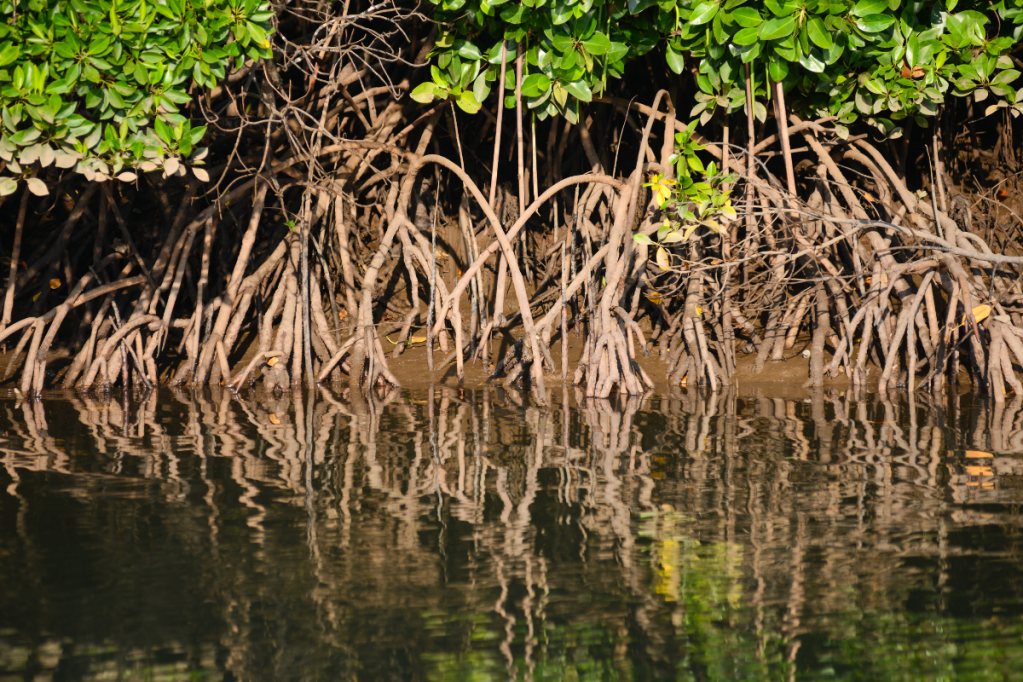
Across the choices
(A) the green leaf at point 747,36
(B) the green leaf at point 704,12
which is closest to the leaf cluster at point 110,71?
(B) the green leaf at point 704,12

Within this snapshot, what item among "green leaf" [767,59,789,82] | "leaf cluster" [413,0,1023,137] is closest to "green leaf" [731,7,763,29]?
"leaf cluster" [413,0,1023,137]

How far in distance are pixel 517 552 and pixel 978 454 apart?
203cm

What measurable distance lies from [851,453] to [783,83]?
8.22 ft

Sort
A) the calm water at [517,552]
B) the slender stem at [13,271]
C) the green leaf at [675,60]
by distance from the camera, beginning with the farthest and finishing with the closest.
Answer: the slender stem at [13,271] < the green leaf at [675,60] < the calm water at [517,552]

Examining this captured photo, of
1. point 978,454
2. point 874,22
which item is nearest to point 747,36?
point 874,22

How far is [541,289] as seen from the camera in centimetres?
682

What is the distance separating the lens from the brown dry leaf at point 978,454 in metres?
3.82

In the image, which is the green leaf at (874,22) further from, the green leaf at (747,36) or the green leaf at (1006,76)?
the green leaf at (1006,76)

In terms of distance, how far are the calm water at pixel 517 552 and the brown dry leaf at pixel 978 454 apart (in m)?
0.02

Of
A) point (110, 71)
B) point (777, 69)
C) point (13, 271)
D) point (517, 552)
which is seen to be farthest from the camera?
point (13, 271)

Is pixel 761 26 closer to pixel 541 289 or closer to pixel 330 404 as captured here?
pixel 541 289

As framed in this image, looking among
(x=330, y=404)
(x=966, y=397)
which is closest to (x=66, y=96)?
(x=330, y=404)

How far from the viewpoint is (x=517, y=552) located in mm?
2807

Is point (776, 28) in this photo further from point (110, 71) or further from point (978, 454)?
A: point (110, 71)
